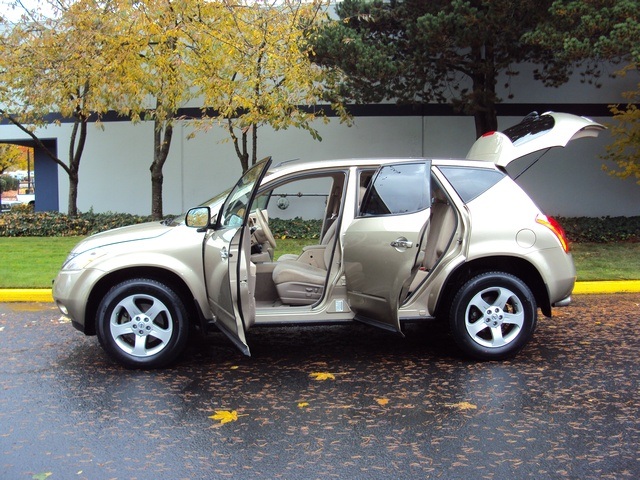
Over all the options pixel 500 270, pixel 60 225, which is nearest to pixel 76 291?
pixel 500 270

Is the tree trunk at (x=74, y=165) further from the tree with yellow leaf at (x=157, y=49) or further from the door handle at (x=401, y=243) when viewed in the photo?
the door handle at (x=401, y=243)

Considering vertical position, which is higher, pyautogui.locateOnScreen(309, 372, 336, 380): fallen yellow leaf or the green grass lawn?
the green grass lawn

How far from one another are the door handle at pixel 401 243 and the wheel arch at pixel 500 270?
624mm

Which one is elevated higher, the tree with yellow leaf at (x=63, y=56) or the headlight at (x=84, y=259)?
the tree with yellow leaf at (x=63, y=56)

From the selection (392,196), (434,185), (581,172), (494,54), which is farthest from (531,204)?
(581,172)

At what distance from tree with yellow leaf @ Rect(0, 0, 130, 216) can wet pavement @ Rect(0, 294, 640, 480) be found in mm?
7015

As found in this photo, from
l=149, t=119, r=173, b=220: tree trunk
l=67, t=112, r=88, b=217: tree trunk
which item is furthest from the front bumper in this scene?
l=67, t=112, r=88, b=217: tree trunk

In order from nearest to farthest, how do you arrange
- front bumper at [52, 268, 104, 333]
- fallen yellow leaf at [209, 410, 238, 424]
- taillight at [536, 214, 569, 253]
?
fallen yellow leaf at [209, 410, 238, 424]
front bumper at [52, 268, 104, 333]
taillight at [536, 214, 569, 253]

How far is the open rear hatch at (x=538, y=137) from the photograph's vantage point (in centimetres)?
609

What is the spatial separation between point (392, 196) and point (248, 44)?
7.09m

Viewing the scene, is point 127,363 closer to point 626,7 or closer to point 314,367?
point 314,367

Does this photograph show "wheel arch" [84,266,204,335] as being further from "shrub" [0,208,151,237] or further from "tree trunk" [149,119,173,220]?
"shrub" [0,208,151,237]

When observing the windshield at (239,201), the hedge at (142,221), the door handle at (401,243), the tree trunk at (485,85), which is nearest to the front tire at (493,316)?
the door handle at (401,243)

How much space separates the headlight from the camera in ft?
18.6
